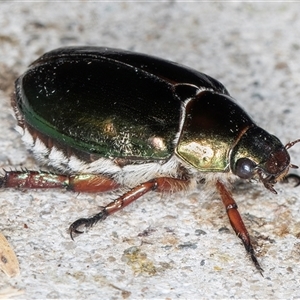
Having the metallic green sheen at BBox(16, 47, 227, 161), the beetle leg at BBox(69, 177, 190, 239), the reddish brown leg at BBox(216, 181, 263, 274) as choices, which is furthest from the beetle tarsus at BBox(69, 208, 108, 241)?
the reddish brown leg at BBox(216, 181, 263, 274)

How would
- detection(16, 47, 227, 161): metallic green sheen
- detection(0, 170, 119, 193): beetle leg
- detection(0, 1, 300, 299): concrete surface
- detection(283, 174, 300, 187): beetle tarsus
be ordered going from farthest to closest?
1. detection(283, 174, 300, 187): beetle tarsus
2. detection(0, 170, 119, 193): beetle leg
3. detection(16, 47, 227, 161): metallic green sheen
4. detection(0, 1, 300, 299): concrete surface

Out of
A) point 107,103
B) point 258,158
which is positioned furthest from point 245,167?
point 107,103

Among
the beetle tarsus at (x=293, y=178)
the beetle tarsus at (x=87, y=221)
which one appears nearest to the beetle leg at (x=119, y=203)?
the beetle tarsus at (x=87, y=221)

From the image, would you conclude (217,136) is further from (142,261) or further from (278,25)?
(278,25)

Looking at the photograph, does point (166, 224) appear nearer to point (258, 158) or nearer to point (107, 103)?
point (258, 158)

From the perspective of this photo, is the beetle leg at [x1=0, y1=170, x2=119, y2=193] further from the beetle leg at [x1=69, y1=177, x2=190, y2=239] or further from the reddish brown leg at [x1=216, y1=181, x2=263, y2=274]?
the reddish brown leg at [x1=216, y1=181, x2=263, y2=274]

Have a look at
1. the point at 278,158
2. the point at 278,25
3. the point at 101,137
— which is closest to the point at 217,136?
the point at 278,158
